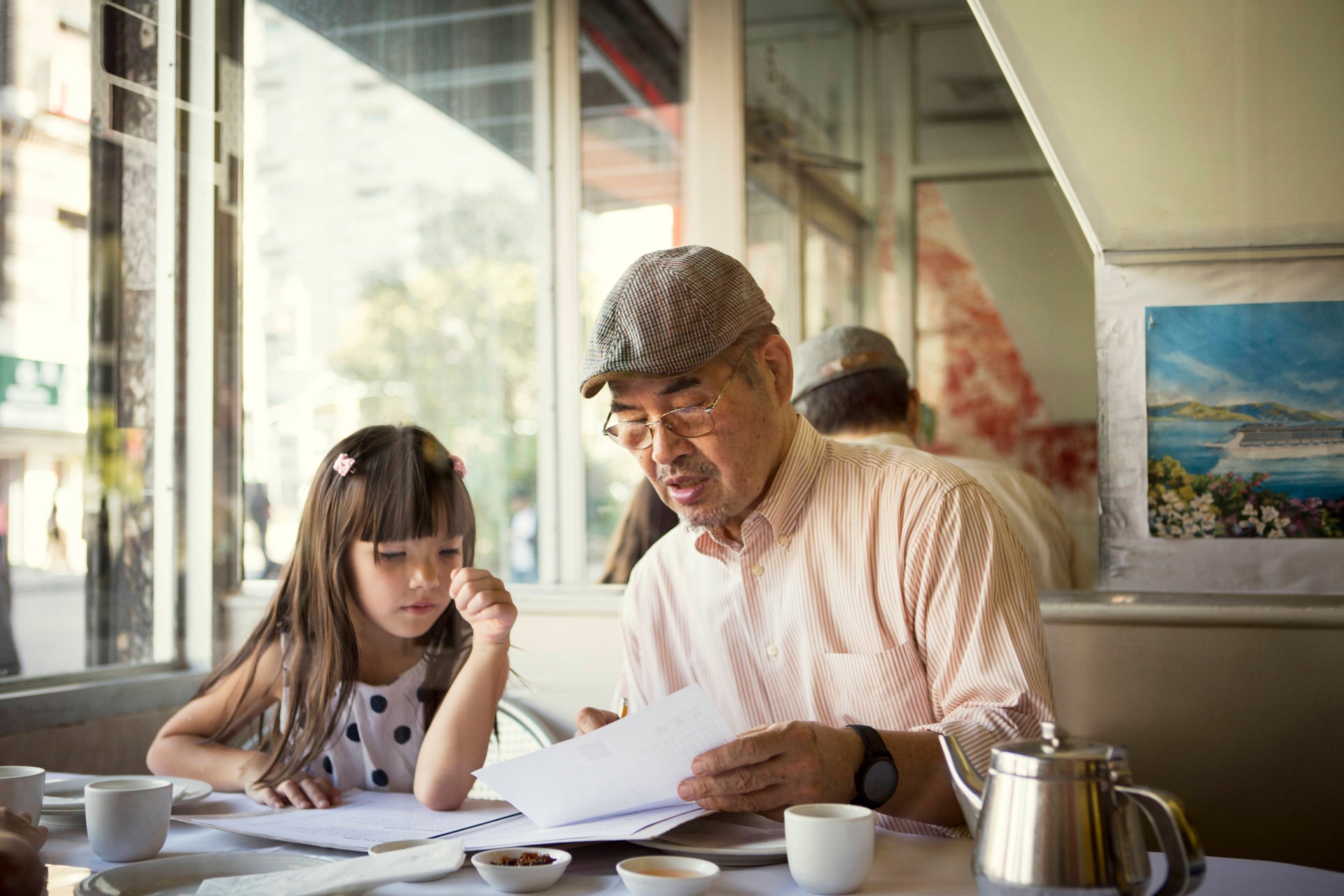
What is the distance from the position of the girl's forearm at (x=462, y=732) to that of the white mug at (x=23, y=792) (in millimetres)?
423

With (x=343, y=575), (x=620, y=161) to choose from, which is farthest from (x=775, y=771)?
(x=620, y=161)

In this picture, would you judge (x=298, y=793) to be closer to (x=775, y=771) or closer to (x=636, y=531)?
(x=775, y=771)

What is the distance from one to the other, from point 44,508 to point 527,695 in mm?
973

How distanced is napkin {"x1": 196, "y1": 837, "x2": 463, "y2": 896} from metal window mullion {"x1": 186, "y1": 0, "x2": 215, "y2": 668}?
160 centimetres

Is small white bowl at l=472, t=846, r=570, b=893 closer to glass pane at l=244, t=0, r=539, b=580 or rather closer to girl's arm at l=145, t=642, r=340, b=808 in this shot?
→ girl's arm at l=145, t=642, r=340, b=808

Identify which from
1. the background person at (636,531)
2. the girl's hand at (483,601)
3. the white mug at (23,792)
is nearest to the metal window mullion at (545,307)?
the background person at (636,531)

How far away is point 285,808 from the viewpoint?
1384 millimetres

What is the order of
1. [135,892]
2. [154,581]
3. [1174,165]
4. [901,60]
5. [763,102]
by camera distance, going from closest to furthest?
1. [135,892]
2. [1174,165]
3. [154,581]
4. [763,102]
5. [901,60]

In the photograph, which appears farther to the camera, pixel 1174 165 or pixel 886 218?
pixel 886 218

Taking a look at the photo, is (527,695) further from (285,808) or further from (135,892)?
(135,892)

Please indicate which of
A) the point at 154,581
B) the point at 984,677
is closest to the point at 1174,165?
the point at 984,677

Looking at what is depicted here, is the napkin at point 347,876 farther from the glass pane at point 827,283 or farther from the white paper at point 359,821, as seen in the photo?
the glass pane at point 827,283

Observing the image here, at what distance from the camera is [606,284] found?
9.84ft

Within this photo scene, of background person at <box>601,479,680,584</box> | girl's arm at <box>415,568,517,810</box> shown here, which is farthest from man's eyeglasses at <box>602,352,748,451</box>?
background person at <box>601,479,680,584</box>
